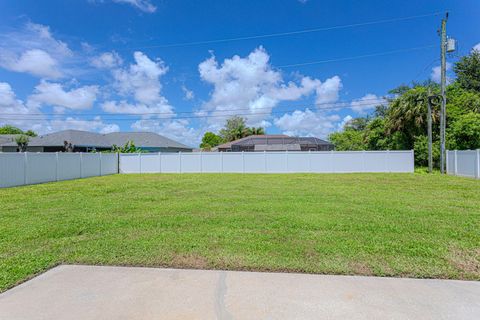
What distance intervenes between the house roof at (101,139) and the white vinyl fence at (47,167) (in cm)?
1251

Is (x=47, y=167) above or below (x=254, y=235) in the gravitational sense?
above

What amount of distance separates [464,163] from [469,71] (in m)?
19.2

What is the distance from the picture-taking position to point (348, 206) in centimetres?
693

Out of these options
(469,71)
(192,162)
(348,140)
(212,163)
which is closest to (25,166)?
(192,162)

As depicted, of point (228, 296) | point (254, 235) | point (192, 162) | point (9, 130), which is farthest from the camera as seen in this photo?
point (9, 130)

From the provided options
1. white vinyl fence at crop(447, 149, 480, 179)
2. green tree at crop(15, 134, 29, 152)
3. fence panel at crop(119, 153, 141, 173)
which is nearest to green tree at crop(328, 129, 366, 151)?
white vinyl fence at crop(447, 149, 480, 179)

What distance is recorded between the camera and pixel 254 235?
457 centimetres

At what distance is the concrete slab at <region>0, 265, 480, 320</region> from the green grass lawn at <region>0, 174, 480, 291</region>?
28 centimetres

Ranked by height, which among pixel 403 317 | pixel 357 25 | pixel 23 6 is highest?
pixel 357 25

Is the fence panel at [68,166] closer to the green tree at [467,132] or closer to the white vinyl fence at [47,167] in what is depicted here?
the white vinyl fence at [47,167]

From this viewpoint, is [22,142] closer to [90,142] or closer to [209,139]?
[90,142]

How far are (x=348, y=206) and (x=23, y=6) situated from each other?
14.9m

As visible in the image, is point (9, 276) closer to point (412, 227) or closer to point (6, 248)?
point (6, 248)

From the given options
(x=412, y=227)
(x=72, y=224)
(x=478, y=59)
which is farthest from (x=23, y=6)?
(x=478, y=59)
